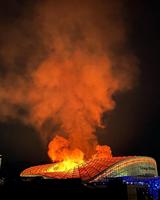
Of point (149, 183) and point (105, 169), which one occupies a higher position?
point (105, 169)

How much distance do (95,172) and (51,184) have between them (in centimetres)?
5076

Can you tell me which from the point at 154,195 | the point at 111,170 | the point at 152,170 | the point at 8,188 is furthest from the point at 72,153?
the point at 8,188

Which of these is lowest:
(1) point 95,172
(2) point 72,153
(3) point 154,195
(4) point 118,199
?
(4) point 118,199

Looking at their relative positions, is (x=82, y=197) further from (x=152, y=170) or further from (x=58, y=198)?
(x=152, y=170)

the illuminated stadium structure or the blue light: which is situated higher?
the illuminated stadium structure

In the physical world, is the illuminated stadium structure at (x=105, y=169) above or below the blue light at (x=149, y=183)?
above

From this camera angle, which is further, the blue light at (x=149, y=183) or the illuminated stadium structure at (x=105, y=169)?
the illuminated stadium structure at (x=105, y=169)

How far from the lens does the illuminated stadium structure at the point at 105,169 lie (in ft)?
352

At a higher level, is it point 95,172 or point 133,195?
point 95,172

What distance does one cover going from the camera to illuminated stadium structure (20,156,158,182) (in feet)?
352

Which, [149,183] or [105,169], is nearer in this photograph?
[149,183]

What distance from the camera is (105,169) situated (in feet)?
360

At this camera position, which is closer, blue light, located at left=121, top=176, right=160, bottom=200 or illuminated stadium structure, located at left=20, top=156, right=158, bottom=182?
blue light, located at left=121, top=176, right=160, bottom=200

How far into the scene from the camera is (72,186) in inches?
2295
